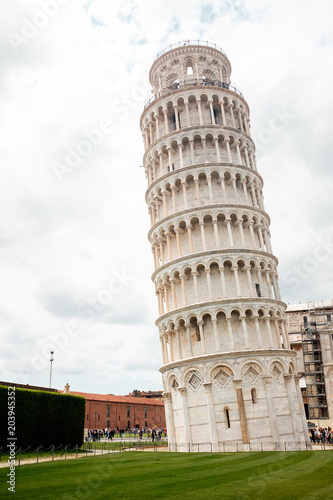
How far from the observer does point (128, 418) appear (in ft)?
264

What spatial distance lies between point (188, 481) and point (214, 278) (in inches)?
815

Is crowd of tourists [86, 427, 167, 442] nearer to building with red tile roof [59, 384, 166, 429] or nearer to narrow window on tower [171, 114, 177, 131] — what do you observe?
building with red tile roof [59, 384, 166, 429]

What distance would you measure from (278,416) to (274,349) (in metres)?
4.77

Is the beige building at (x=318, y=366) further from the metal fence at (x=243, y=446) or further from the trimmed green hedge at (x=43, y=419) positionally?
the trimmed green hedge at (x=43, y=419)

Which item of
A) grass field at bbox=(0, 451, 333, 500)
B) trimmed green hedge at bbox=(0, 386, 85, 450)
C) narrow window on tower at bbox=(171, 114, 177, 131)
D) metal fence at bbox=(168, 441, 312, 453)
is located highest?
narrow window on tower at bbox=(171, 114, 177, 131)

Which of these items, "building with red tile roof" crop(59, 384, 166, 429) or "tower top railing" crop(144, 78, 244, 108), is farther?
"building with red tile roof" crop(59, 384, 166, 429)

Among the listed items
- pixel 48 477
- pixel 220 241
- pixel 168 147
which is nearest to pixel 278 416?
pixel 220 241

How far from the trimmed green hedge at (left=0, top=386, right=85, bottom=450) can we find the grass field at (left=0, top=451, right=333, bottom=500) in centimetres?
1158

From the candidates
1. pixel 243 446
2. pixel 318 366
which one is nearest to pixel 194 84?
pixel 243 446

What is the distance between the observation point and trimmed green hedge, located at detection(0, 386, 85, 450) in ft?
102

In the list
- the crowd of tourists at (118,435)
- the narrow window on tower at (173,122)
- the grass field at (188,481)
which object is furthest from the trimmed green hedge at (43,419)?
the narrow window on tower at (173,122)

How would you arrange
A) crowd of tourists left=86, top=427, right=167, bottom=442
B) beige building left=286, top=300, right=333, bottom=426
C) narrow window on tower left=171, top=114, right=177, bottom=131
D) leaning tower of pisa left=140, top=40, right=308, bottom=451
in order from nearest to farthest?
leaning tower of pisa left=140, top=40, right=308, bottom=451 < narrow window on tower left=171, top=114, right=177, bottom=131 < crowd of tourists left=86, top=427, right=167, bottom=442 < beige building left=286, top=300, right=333, bottom=426

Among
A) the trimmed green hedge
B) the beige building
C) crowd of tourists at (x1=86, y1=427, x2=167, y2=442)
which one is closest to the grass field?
the trimmed green hedge

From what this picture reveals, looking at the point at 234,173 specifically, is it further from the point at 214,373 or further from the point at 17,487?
the point at 17,487
